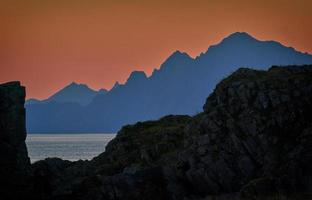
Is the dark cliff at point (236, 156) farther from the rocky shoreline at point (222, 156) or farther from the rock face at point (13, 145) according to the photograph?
the rock face at point (13, 145)

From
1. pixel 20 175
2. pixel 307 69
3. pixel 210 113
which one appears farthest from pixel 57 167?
pixel 307 69

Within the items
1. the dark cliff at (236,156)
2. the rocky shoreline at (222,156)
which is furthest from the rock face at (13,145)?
the dark cliff at (236,156)

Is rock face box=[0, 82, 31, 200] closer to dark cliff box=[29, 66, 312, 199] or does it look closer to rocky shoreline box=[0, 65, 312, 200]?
rocky shoreline box=[0, 65, 312, 200]

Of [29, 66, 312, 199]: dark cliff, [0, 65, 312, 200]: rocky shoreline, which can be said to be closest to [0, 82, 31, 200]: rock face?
[0, 65, 312, 200]: rocky shoreline

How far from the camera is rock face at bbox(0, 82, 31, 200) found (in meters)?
49.6

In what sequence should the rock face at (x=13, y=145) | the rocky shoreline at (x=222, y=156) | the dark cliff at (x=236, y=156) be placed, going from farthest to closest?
the rock face at (x=13, y=145), the rocky shoreline at (x=222, y=156), the dark cliff at (x=236, y=156)

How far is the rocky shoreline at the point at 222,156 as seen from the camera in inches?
1938

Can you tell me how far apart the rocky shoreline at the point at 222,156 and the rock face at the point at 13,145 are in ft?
0.26

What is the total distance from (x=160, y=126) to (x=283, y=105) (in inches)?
915

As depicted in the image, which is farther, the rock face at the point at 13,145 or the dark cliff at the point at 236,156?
the rock face at the point at 13,145

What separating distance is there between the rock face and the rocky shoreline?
8 cm

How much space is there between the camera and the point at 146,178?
173 ft

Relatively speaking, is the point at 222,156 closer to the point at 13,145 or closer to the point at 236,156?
the point at 236,156

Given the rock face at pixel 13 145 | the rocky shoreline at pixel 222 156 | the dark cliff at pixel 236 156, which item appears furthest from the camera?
the rock face at pixel 13 145
